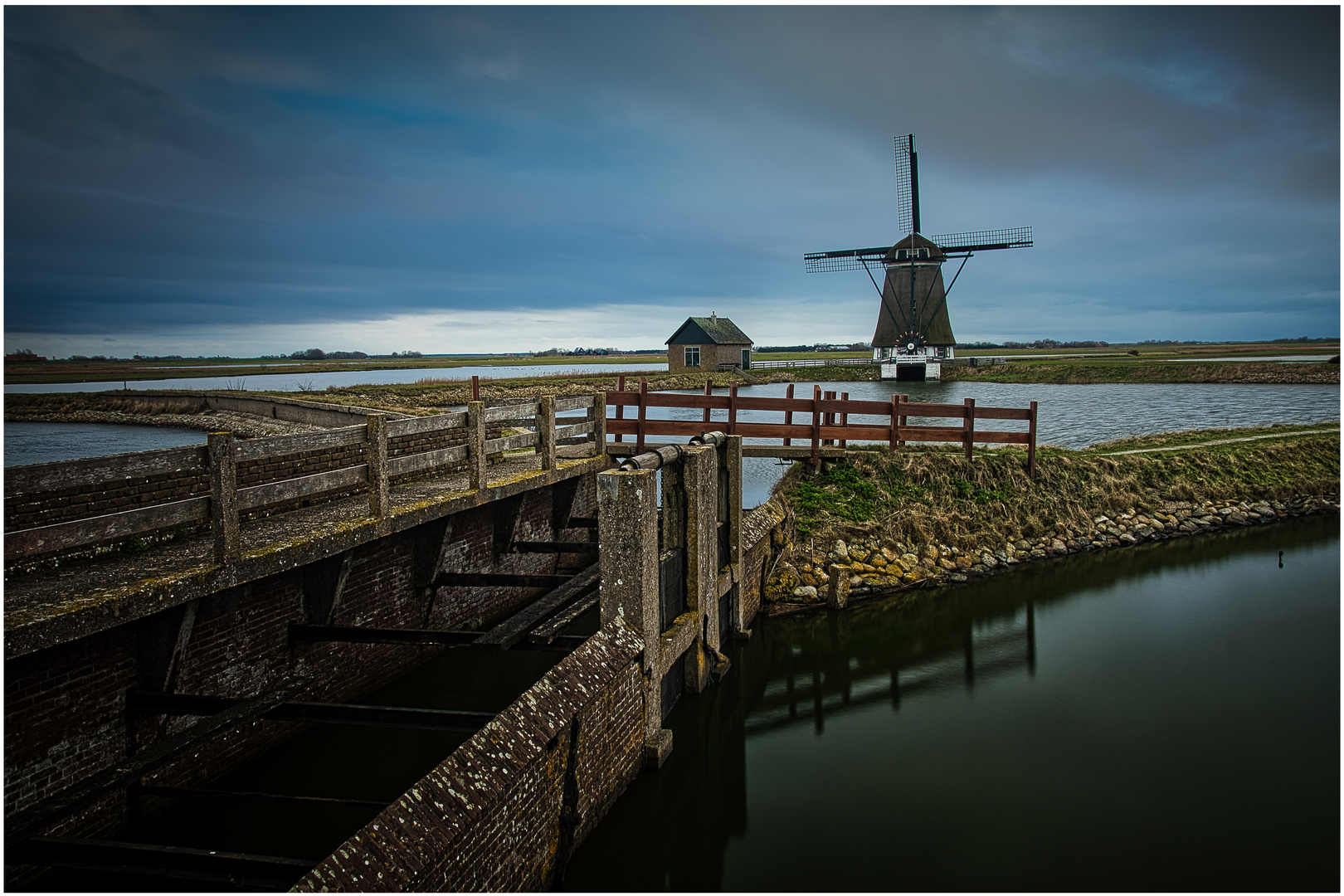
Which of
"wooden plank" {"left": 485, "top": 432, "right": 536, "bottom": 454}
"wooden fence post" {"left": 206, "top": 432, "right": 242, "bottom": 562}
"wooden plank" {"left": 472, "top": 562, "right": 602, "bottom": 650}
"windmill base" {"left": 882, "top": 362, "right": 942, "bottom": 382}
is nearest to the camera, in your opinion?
"wooden fence post" {"left": 206, "top": 432, "right": 242, "bottom": 562}

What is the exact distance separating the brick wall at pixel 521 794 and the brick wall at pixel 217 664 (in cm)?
301

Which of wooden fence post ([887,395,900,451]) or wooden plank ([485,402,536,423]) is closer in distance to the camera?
wooden plank ([485,402,536,423])

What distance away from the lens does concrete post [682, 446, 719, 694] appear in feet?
29.8

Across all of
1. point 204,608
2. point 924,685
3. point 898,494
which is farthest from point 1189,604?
point 204,608

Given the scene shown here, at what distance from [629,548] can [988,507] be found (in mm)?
10416

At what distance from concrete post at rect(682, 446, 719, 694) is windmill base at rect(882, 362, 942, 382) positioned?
187ft

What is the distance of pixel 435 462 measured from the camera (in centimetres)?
818

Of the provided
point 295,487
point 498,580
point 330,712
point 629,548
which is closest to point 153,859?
point 330,712

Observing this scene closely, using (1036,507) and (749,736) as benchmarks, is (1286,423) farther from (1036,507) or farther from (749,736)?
(749,736)

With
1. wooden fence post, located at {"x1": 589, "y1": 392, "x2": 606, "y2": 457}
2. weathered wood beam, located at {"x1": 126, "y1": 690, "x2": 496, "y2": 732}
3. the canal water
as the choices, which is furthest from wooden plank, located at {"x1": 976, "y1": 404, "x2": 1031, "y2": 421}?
the canal water

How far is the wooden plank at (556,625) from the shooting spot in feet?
25.4

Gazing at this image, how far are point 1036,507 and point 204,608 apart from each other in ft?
48.6

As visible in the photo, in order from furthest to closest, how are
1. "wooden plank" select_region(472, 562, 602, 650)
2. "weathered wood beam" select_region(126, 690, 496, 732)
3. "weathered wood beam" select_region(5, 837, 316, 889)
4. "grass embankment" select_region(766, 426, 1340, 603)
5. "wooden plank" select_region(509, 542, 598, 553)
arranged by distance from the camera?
1. "grass embankment" select_region(766, 426, 1340, 603)
2. "wooden plank" select_region(509, 542, 598, 553)
3. "wooden plank" select_region(472, 562, 602, 650)
4. "weathered wood beam" select_region(126, 690, 496, 732)
5. "weathered wood beam" select_region(5, 837, 316, 889)

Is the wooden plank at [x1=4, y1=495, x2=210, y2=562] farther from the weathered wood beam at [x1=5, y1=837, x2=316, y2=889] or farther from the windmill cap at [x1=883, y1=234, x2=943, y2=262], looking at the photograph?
the windmill cap at [x1=883, y1=234, x2=943, y2=262]
